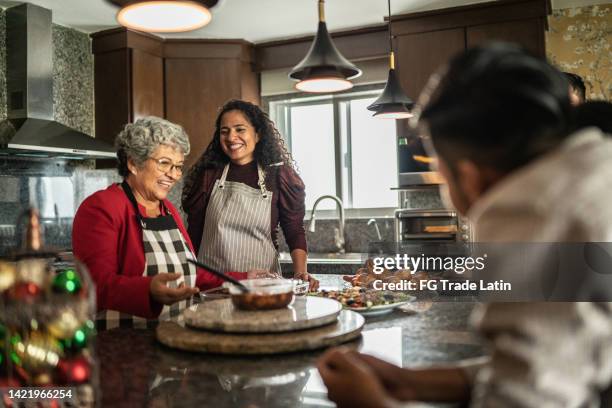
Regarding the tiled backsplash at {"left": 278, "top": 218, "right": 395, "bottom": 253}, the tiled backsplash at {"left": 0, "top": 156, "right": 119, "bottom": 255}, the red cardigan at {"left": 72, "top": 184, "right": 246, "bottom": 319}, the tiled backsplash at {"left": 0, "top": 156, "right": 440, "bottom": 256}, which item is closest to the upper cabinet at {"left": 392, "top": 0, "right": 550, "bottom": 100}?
the tiled backsplash at {"left": 0, "top": 156, "right": 440, "bottom": 256}

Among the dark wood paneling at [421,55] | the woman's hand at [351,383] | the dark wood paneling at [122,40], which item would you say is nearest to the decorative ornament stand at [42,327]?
the woman's hand at [351,383]

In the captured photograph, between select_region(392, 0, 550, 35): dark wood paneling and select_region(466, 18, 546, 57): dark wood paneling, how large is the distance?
4 centimetres

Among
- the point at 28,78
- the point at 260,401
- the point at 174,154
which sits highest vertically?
the point at 28,78

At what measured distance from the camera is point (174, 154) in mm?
Answer: 1887

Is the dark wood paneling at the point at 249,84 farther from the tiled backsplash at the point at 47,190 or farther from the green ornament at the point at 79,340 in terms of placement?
the green ornament at the point at 79,340

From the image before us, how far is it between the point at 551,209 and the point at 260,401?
0.54 meters

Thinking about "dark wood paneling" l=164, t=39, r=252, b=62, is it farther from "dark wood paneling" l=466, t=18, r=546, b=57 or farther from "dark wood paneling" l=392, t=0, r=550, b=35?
"dark wood paneling" l=466, t=18, r=546, b=57

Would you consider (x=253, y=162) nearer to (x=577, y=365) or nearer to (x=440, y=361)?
(x=440, y=361)

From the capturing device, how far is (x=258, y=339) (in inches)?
44.0

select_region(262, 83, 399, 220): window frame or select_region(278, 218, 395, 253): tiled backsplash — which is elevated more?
select_region(262, 83, 399, 220): window frame

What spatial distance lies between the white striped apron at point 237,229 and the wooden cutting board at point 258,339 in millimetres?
1154

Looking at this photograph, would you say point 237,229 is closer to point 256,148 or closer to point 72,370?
point 256,148

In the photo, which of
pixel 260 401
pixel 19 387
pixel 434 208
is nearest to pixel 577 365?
pixel 260 401

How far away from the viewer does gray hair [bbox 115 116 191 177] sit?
72.2 inches
